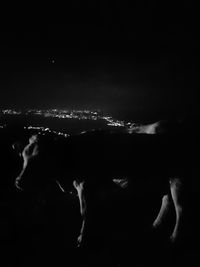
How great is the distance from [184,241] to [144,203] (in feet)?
5.65

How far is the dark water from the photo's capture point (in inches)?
190

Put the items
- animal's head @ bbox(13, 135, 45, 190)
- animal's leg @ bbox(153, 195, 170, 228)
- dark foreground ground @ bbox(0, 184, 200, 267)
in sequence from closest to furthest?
dark foreground ground @ bbox(0, 184, 200, 267), animal's head @ bbox(13, 135, 45, 190), animal's leg @ bbox(153, 195, 170, 228)

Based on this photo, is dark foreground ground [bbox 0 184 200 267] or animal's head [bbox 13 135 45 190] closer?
dark foreground ground [bbox 0 184 200 267]

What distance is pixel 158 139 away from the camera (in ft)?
17.1

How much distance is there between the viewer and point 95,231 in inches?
Answer: 220

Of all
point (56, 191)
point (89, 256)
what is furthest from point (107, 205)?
point (89, 256)

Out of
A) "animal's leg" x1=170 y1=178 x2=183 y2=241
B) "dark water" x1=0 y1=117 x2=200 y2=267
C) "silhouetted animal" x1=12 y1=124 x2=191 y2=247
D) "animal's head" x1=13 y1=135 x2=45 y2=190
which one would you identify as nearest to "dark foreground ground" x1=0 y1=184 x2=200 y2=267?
"dark water" x1=0 y1=117 x2=200 y2=267

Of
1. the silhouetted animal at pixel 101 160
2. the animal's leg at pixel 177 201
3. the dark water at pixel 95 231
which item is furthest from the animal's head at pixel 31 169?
the animal's leg at pixel 177 201

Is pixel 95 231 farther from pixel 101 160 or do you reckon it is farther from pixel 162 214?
pixel 162 214

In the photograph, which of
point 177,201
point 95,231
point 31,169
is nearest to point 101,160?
point 31,169

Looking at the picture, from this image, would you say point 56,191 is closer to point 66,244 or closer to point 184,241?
point 66,244

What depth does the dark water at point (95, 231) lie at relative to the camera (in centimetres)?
483

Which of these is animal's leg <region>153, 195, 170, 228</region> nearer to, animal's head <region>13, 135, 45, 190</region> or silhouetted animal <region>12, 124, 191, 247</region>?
silhouetted animal <region>12, 124, 191, 247</region>

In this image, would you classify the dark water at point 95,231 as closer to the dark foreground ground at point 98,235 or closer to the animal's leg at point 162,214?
the dark foreground ground at point 98,235
